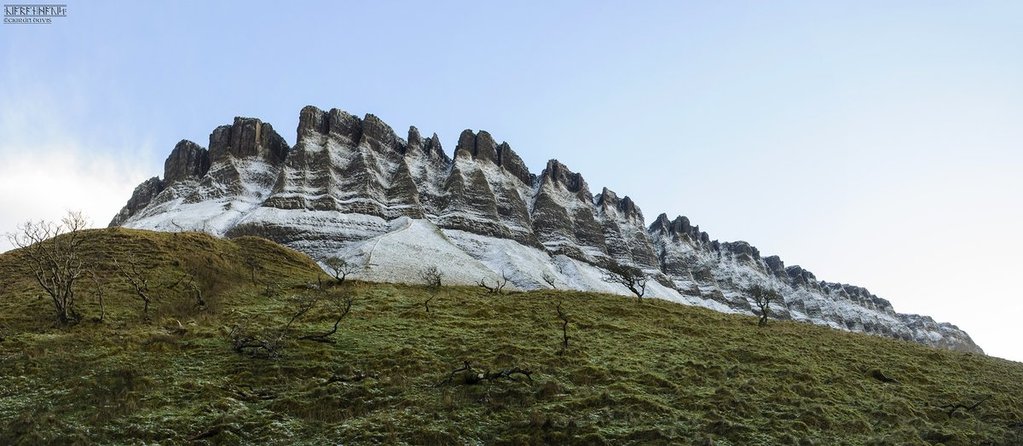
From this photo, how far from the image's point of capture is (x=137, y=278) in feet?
115

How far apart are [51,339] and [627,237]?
163978 millimetres

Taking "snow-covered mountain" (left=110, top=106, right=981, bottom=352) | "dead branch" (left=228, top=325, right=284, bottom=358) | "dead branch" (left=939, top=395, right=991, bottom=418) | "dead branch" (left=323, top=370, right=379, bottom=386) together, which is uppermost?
"snow-covered mountain" (left=110, top=106, right=981, bottom=352)

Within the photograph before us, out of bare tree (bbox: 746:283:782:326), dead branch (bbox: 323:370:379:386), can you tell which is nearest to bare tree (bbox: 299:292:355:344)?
dead branch (bbox: 323:370:379:386)

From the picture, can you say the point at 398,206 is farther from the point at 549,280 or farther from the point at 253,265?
the point at 253,265

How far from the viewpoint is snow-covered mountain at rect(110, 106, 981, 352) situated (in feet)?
328

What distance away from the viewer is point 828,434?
17562 millimetres

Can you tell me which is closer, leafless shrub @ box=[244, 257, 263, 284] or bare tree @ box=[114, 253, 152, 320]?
bare tree @ box=[114, 253, 152, 320]

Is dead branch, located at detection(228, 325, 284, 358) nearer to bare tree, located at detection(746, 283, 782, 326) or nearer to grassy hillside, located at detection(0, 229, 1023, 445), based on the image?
grassy hillside, located at detection(0, 229, 1023, 445)

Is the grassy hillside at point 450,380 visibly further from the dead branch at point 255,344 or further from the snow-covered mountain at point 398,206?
the snow-covered mountain at point 398,206

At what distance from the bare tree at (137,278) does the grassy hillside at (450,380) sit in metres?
0.65

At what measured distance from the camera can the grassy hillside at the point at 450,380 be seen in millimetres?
16297

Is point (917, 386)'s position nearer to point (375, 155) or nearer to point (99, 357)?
point (99, 357)

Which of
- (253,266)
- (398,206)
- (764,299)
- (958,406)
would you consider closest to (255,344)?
(253,266)

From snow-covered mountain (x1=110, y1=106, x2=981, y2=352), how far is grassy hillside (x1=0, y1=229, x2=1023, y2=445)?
49.3 m
